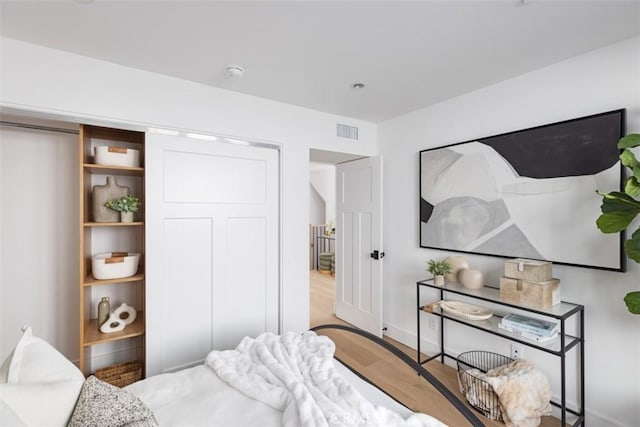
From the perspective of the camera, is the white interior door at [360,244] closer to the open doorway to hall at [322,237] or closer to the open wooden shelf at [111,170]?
the open doorway to hall at [322,237]

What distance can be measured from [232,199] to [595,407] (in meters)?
2.97

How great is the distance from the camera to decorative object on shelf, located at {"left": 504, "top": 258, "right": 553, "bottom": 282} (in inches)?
77.7

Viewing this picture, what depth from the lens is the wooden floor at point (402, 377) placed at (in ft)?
6.95

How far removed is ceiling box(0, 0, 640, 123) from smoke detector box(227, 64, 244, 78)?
0.14ft

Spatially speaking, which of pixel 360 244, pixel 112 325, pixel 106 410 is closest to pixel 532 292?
pixel 360 244

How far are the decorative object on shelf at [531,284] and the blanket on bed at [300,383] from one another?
1.23 meters

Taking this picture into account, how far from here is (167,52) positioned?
1.96m

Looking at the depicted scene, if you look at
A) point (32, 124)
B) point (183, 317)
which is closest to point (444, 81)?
point (183, 317)

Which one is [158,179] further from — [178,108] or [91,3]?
[91,3]

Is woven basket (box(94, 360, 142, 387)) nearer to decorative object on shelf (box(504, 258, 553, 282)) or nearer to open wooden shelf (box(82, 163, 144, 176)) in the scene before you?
open wooden shelf (box(82, 163, 144, 176))

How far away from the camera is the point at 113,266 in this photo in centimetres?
Result: 219

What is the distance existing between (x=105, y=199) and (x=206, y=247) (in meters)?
0.80

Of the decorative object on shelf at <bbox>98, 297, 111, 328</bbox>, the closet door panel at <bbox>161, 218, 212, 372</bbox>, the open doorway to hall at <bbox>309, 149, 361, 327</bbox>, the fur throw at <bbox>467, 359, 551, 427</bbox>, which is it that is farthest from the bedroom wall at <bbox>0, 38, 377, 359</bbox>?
the open doorway to hall at <bbox>309, 149, 361, 327</bbox>

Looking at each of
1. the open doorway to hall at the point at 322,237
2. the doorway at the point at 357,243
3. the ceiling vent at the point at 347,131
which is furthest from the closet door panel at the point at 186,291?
the open doorway to hall at the point at 322,237
